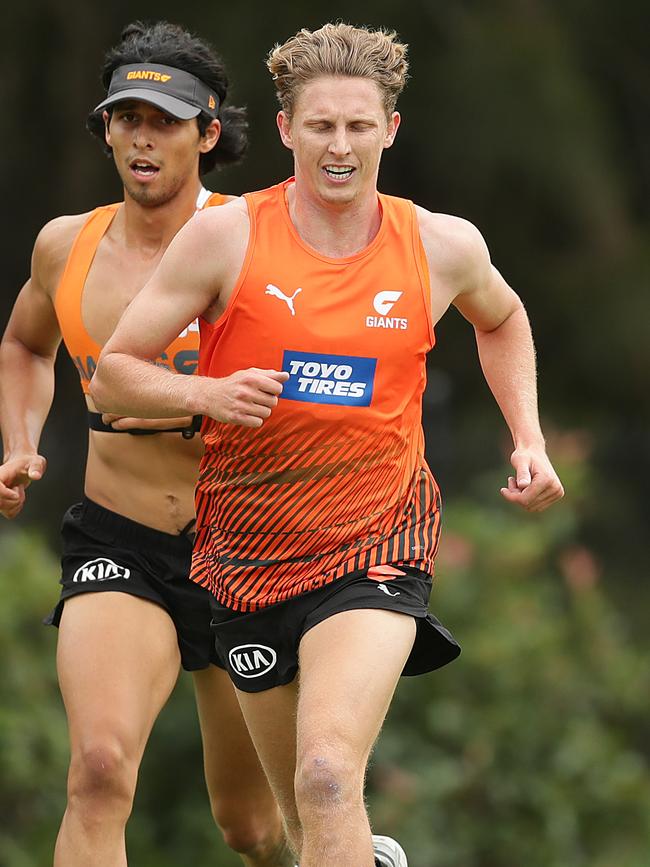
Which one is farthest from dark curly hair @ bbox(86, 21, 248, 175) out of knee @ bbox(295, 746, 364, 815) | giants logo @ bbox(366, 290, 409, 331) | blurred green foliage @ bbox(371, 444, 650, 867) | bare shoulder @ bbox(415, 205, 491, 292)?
blurred green foliage @ bbox(371, 444, 650, 867)

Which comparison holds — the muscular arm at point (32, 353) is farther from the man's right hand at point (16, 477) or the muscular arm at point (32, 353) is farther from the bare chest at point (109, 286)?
the bare chest at point (109, 286)

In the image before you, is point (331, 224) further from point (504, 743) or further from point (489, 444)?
point (489, 444)

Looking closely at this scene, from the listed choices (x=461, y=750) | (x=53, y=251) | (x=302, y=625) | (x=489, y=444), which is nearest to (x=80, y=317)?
(x=53, y=251)

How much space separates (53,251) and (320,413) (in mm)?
1283

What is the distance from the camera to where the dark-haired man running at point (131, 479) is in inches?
187

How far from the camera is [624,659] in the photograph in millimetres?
8789

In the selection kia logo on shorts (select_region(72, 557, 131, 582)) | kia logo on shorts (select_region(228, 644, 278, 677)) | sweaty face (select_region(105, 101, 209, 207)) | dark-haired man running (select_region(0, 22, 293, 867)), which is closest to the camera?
kia logo on shorts (select_region(228, 644, 278, 677))

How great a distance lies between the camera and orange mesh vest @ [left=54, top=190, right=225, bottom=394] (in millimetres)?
4980

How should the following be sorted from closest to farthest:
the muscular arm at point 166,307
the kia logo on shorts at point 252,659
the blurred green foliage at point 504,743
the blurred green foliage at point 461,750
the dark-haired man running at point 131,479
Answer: the muscular arm at point 166,307
the kia logo on shorts at point 252,659
the dark-haired man running at point 131,479
the blurred green foliage at point 461,750
the blurred green foliage at point 504,743

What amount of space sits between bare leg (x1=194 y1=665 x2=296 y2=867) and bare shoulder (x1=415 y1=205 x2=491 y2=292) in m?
1.45

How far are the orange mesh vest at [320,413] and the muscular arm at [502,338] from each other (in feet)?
0.31

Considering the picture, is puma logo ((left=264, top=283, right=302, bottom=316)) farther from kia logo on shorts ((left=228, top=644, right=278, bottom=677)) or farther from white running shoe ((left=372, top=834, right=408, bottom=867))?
white running shoe ((left=372, top=834, right=408, bottom=867))

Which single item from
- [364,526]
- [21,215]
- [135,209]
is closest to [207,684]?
[364,526]

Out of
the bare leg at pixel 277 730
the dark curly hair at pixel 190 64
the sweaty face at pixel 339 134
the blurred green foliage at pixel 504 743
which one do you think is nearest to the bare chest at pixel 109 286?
the dark curly hair at pixel 190 64
